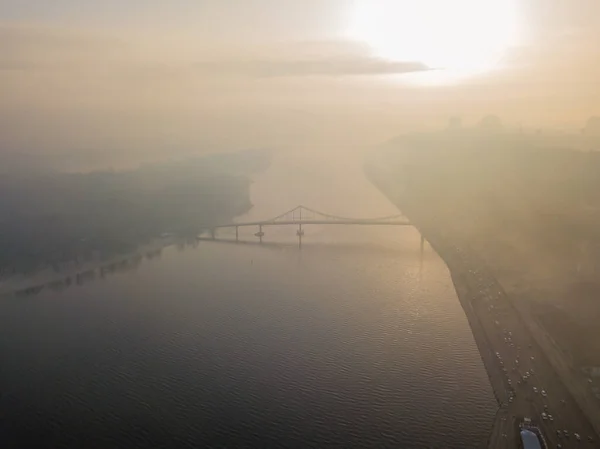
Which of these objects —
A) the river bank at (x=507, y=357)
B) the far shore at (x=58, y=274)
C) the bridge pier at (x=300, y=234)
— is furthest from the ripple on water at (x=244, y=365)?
the bridge pier at (x=300, y=234)

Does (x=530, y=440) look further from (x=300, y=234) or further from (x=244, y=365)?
(x=300, y=234)

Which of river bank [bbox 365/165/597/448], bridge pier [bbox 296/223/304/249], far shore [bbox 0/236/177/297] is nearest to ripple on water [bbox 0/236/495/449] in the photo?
river bank [bbox 365/165/597/448]

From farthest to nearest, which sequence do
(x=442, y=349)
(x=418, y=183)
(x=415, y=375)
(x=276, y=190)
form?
(x=276, y=190) → (x=418, y=183) → (x=442, y=349) → (x=415, y=375)

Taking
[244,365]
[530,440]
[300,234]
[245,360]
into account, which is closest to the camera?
[530,440]

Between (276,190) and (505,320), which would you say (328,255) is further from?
(276,190)

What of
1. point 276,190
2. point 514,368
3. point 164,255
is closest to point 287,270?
point 164,255

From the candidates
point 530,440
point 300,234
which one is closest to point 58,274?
point 300,234
